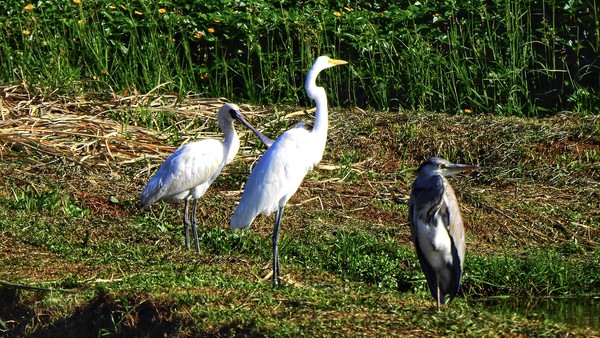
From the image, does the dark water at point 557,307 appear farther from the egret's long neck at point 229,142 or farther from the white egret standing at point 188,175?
the egret's long neck at point 229,142

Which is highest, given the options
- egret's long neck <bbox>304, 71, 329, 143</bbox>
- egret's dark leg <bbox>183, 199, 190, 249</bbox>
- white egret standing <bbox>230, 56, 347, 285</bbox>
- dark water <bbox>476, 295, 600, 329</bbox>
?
egret's long neck <bbox>304, 71, 329, 143</bbox>

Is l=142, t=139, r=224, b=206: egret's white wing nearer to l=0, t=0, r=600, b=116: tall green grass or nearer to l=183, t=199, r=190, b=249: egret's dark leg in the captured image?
l=183, t=199, r=190, b=249: egret's dark leg

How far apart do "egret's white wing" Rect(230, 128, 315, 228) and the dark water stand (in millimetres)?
1404

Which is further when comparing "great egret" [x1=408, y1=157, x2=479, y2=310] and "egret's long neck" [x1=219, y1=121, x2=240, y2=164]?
"egret's long neck" [x1=219, y1=121, x2=240, y2=164]

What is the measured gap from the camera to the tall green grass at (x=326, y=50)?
10.6m

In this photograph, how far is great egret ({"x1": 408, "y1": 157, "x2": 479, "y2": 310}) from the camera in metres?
5.50

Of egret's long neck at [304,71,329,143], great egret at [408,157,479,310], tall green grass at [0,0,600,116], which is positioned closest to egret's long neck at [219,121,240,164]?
egret's long neck at [304,71,329,143]

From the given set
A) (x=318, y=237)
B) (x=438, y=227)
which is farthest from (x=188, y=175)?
(x=438, y=227)

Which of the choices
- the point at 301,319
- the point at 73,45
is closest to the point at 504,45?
the point at 73,45

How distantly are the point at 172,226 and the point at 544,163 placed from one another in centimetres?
328

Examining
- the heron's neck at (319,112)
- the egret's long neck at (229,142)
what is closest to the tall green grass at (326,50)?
the egret's long neck at (229,142)

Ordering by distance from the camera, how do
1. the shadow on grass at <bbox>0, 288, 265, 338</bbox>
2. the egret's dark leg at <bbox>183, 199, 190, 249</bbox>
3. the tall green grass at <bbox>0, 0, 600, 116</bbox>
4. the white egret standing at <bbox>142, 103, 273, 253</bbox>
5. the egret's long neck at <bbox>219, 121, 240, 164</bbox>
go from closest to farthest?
the shadow on grass at <bbox>0, 288, 265, 338</bbox> → the egret's dark leg at <bbox>183, 199, 190, 249</bbox> → the white egret standing at <bbox>142, 103, 273, 253</bbox> → the egret's long neck at <bbox>219, 121, 240, 164</bbox> → the tall green grass at <bbox>0, 0, 600, 116</bbox>

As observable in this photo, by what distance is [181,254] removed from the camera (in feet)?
22.7

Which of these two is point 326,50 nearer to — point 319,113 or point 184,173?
point 184,173
